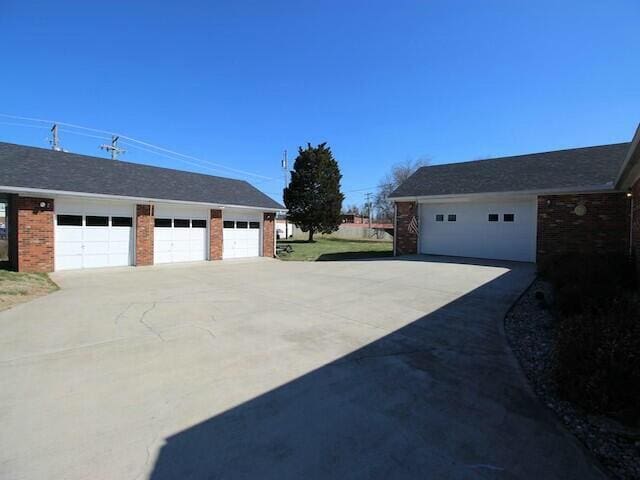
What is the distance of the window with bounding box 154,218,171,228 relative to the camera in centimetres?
1550

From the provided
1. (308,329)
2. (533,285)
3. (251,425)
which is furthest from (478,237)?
(251,425)

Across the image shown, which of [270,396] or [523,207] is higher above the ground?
[523,207]

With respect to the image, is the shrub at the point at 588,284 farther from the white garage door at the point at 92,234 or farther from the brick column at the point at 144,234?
the white garage door at the point at 92,234

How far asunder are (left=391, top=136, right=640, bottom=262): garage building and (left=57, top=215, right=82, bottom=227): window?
46.0 ft

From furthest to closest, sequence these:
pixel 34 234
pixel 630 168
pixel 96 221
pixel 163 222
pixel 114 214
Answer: pixel 163 222 < pixel 114 214 < pixel 96 221 < pixel 34 234 < pixel 630 168

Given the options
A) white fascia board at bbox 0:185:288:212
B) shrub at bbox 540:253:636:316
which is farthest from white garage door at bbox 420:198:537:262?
white fascia board at bbox 0:185:288:212

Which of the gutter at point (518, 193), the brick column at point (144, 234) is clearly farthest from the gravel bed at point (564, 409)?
the brick column at point (144, 234)

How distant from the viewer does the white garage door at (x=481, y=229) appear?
14.9 metres

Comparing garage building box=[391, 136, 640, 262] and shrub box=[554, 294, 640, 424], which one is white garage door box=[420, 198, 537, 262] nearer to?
garage building box=[391, 136, 640, 262]

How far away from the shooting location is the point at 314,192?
29906 millimetres

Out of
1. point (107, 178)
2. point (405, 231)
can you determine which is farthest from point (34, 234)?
point (405, 231)

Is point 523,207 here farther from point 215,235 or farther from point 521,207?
point 215,235

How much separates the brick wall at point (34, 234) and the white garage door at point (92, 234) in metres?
0.28

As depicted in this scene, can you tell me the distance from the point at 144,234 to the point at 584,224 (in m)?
17.0
